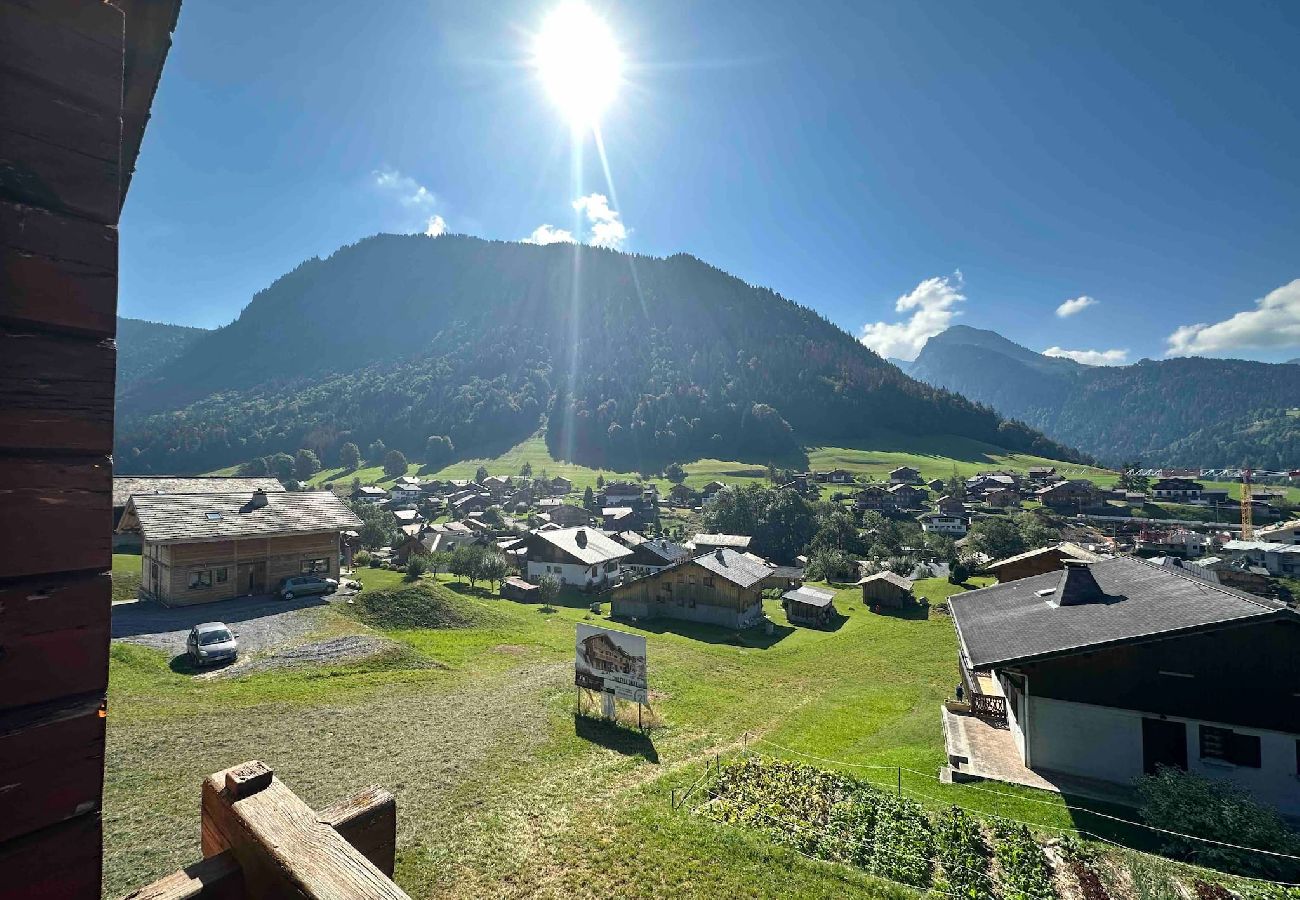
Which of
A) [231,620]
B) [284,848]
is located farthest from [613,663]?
[231,620]

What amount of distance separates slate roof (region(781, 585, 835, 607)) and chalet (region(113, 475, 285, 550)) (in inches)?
1706

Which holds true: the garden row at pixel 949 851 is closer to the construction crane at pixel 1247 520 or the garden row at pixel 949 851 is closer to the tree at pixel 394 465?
the construction crane at pixel 1247 520

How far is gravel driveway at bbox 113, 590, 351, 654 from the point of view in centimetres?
2556

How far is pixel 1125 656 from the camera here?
709 inches

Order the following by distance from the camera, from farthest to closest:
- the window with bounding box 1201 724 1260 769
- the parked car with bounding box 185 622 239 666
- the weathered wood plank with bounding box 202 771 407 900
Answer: the parked car with bounding box 185 622 239 666
the window with bounding box 1201 724 1260 769
the weathered wood plank with bounding box 202 771 407 900

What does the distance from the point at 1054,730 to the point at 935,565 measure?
63644 millimetres

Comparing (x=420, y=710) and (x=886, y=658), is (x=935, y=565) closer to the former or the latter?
(x=886, y=658)

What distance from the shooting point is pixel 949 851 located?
12203mm

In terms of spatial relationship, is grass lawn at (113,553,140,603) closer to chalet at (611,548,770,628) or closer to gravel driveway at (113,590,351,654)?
gravel driveway at (113,590,351,654)

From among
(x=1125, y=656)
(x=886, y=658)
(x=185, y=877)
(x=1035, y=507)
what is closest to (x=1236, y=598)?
(x=1125, y=656)

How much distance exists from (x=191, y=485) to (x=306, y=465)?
149 metres

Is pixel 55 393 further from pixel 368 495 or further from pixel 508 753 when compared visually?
pixel 368 495

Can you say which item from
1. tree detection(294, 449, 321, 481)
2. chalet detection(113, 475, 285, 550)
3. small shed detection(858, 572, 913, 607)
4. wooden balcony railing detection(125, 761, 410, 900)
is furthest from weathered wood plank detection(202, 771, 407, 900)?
tree detection(294, 449, 321, 481)

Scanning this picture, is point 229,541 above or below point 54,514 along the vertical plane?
below
